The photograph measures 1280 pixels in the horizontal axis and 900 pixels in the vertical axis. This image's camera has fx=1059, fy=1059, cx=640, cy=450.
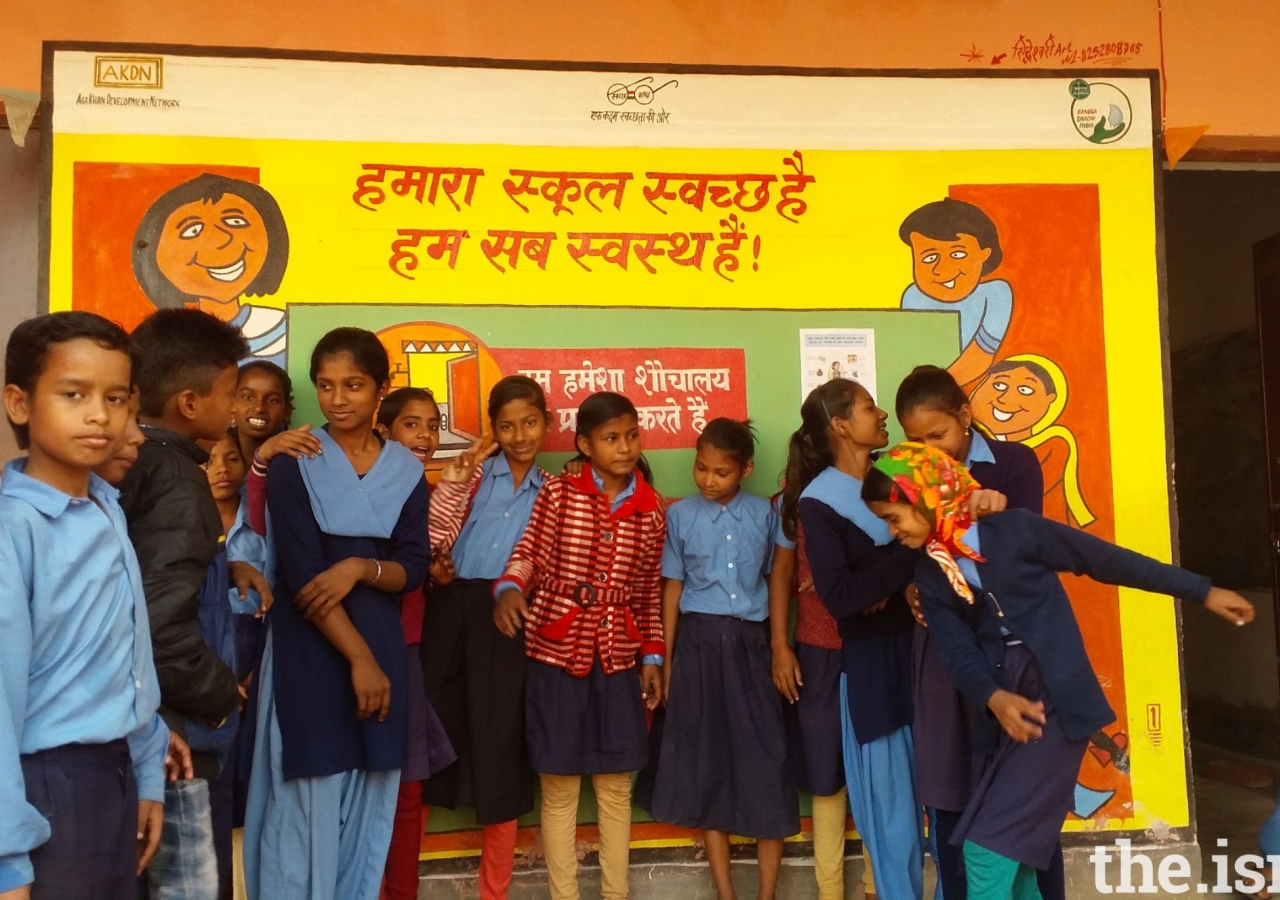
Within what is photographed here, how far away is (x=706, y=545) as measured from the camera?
3465 millimetres

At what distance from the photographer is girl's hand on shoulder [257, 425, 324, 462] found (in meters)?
2.91

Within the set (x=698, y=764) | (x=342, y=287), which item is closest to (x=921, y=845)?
(x=698, y=764)

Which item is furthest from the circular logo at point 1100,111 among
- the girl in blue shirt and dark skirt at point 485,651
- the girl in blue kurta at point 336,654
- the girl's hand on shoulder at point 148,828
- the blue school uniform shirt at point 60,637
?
the girl's hand on shoulder at point 148,828

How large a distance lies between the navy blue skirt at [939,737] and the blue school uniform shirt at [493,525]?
1305mm

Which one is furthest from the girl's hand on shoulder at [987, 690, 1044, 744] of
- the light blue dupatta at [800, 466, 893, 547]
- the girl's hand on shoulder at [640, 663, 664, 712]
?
the girl's hand on shoulder at [640, 663, 664, 712]

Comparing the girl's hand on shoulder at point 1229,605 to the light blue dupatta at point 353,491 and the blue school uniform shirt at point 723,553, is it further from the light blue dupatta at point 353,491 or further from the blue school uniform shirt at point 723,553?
the light blue dupatta at point 353,491

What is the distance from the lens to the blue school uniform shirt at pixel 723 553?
11.3ft

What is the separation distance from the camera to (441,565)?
330cm

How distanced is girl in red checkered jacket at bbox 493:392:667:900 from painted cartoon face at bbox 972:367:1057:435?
4.40 feet

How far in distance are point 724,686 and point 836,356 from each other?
1.25m

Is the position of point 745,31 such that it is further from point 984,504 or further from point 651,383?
point 984,504

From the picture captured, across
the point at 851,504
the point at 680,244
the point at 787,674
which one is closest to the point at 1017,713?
the point at 851,504

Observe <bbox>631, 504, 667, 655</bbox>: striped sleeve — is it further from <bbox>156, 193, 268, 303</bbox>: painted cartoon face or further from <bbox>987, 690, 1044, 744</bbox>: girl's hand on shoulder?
<bbox>156, 193, 268, 303</bbox>: painted cartoon face

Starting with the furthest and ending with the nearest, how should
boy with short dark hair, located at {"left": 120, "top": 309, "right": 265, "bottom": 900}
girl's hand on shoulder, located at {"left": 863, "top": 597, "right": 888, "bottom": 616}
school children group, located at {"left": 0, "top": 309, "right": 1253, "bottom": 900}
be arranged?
girl's hand on shoulder, located at {"left": 863, "top": 597, "right": 888, "bottom": 616}, boy with short dark hair, located at {"left": 120, "top": 309, "right": 265, "bottom": 900}, school children group, located at {"left": 0, "top": 309, "right": 1253, "bottom": 900}
